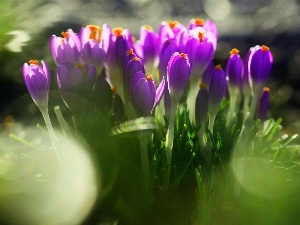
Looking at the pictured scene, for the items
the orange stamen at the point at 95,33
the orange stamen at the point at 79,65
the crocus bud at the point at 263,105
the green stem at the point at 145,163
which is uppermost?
the orange stamen at the point at 95,33

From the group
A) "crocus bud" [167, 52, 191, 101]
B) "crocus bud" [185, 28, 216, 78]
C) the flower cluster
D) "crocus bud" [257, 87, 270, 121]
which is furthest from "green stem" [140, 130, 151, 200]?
"crocus bud" [257, 87, 270, 121]

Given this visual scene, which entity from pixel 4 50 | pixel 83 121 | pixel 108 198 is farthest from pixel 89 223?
pixel 4 50

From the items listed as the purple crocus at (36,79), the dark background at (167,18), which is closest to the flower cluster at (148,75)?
the purple crocus at (36,79)

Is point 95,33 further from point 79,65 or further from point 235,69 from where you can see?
point 235,69

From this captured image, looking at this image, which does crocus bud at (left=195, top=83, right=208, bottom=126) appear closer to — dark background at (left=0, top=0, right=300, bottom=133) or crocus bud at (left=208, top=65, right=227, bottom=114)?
crocus bud at (left=208, top=65, right=227, bottom=114)

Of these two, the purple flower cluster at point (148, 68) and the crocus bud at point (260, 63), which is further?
the crocus bud at point (260, 63)

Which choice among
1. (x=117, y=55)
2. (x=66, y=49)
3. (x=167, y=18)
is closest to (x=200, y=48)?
(x=117, y=55)

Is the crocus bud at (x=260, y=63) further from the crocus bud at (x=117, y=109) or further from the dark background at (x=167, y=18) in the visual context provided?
the dark background at (x=167, y=18)
